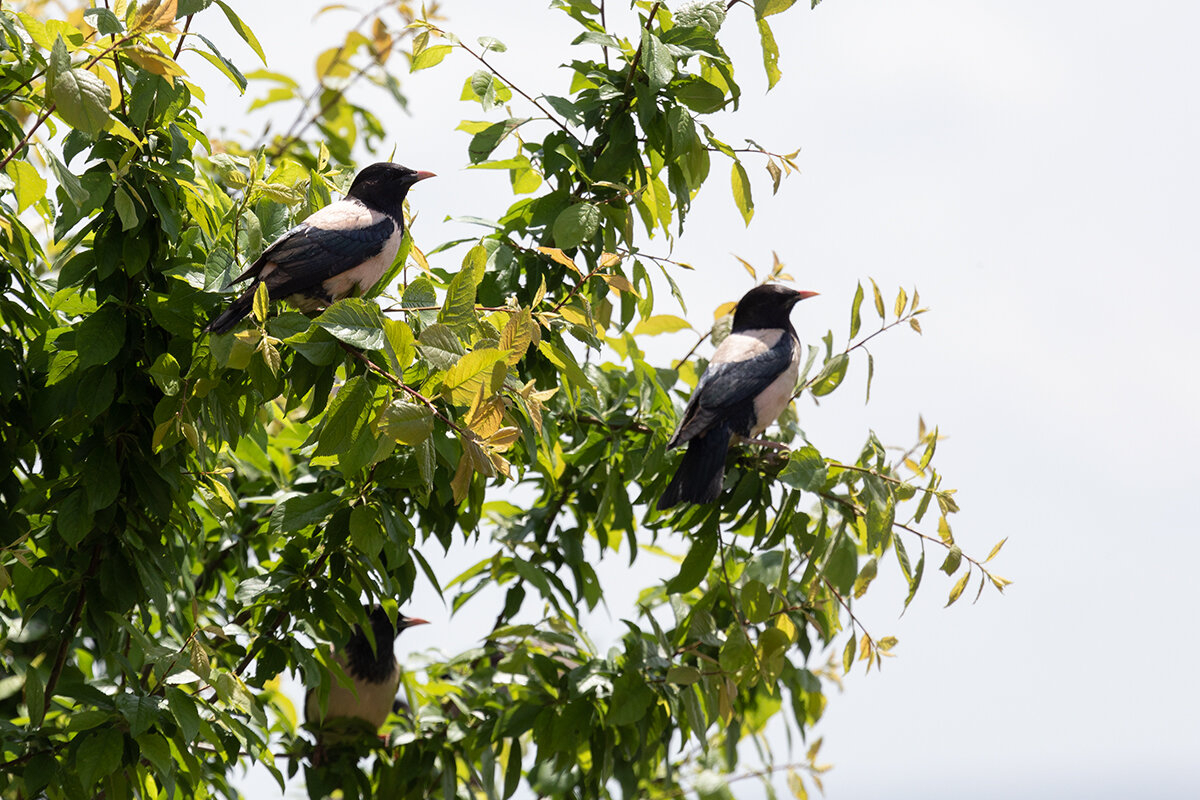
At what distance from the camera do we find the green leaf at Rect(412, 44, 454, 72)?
299cm

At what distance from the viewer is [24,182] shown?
2.45m

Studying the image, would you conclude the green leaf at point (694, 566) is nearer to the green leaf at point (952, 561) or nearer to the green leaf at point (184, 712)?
the green leaf at point (952, 561)

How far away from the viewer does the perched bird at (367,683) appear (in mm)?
4266

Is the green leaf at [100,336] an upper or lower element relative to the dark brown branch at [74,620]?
upper

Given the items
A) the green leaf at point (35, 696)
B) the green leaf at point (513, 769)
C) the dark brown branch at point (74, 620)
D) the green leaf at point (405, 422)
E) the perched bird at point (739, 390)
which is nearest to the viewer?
the green leaf at point (405, 422)

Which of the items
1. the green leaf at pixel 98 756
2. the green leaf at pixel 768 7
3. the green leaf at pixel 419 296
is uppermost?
the green leaf at pixel 768 7

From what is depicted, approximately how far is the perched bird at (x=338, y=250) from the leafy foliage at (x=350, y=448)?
0.07 meters

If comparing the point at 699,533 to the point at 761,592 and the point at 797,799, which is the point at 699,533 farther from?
the point at 797,799

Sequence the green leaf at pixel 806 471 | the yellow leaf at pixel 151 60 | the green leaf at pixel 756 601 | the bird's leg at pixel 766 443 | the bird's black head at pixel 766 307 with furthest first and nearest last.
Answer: the bird's black head at pixel 766 307, the bird's leg at pixel 766 443, the green leaf at pixel 756 601, the green leaf at pixel 806 471, the yellow leaf at pixel 151 60

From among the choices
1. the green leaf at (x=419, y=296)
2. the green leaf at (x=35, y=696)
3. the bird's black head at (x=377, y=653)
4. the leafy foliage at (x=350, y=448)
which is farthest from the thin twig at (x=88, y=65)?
the bird's black head at (x=377, y=653)

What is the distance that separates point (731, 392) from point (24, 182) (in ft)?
6.26

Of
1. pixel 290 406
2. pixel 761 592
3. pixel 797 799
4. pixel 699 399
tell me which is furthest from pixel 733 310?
pixel 290 406

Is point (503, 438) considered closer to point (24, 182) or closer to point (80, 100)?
point (80, 100)

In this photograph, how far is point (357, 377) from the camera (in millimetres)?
1943
